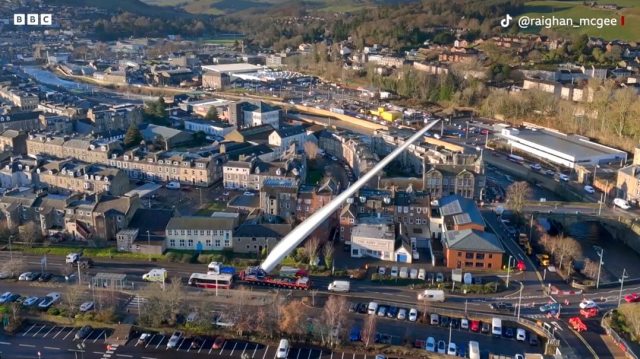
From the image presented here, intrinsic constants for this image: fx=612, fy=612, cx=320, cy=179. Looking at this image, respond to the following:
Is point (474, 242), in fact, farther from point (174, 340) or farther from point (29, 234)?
point (29, 234)

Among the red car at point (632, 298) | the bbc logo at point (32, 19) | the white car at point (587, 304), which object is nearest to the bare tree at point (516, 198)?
the red car at point (632, 298)

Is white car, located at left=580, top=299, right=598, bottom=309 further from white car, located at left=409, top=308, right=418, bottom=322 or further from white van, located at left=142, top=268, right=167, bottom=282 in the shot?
white van, located at left=142, top=268, right=167, bottom=282

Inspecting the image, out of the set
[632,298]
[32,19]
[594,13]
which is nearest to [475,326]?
[632,298]

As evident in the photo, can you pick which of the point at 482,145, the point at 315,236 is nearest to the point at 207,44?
the point at 482,145

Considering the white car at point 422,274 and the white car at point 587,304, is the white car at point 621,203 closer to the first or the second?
the white car at point 587,304

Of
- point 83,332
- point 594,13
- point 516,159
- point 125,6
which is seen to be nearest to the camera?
point 83,332

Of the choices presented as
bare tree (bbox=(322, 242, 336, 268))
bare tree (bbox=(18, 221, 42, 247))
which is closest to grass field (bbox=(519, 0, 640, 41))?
bare tree (bbox=(322, 242, 336, 268))

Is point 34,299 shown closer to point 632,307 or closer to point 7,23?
point 632,307
